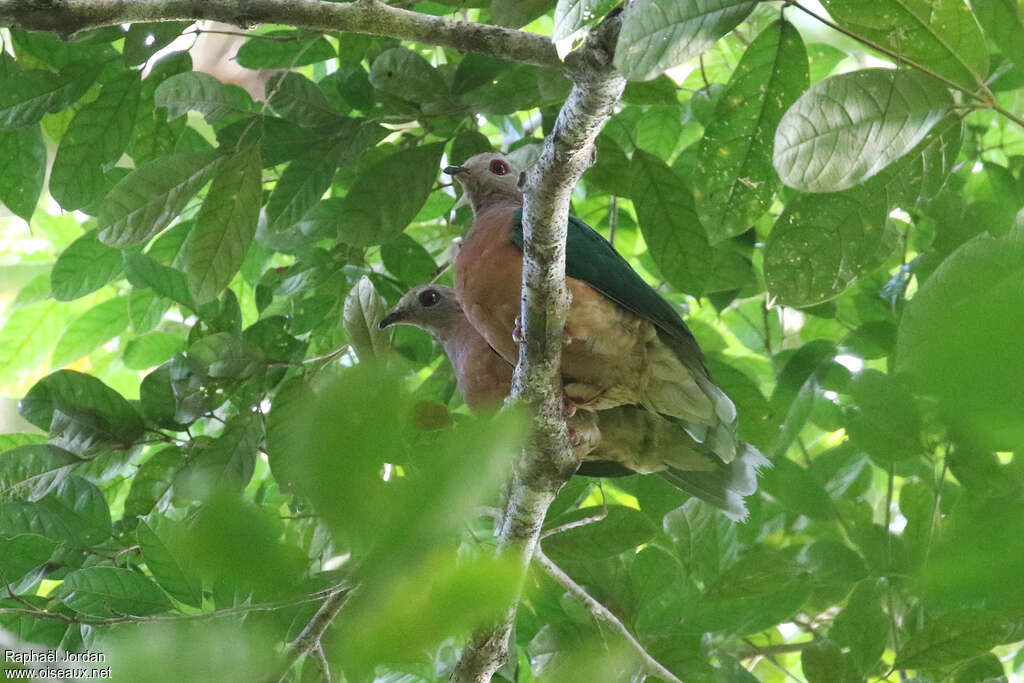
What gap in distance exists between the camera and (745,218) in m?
2.73

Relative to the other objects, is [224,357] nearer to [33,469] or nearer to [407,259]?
[33,469]

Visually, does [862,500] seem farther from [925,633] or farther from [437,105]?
[437,105]

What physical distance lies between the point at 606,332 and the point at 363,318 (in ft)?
2.64

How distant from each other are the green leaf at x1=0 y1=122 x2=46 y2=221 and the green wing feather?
1.60 m

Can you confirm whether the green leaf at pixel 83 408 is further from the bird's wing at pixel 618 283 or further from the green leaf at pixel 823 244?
the green leaf at pixel 823 244

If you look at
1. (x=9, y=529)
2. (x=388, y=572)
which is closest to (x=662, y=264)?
(x=9, y=529)

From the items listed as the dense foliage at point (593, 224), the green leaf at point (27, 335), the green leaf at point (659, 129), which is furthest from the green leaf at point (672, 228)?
the green leaf at point (27, 335)

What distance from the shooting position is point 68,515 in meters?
3.11

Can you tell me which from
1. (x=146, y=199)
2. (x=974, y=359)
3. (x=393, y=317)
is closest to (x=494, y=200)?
(x=393, y=317)

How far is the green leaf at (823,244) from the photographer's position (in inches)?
101

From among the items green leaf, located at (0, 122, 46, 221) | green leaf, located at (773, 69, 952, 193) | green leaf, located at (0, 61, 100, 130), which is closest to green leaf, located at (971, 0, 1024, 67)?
green leaf, located at (773, 69, 952, 193)

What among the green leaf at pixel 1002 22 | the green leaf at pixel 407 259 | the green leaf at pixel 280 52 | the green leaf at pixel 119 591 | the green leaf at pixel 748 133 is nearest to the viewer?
the green leaf at pixel 119 591

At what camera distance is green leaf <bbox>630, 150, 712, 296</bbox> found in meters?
3.21

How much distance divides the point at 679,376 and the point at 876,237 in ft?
3.01
